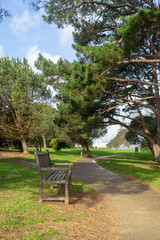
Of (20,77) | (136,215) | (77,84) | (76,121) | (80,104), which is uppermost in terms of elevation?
(20,77)

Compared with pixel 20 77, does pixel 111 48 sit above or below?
below

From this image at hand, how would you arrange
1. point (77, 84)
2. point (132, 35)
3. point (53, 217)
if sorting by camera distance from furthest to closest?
1. point (77, 84)
2. point (132, 35)
3. point (53, 217)

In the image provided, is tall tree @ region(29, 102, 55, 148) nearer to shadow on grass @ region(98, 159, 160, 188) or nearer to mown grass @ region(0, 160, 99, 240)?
shadow on grass @ region(98, 159, 160, 188)

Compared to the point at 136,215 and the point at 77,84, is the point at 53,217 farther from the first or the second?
the point at 77,84

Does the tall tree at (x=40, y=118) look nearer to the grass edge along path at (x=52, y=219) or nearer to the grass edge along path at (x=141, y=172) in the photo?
the grass edge along path at (x=141, y=172)

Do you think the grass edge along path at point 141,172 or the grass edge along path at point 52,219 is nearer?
the grass edge along path at point 52,219

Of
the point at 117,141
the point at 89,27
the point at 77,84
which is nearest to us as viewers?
the point at 77,84

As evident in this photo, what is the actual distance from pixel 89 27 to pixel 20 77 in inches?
496

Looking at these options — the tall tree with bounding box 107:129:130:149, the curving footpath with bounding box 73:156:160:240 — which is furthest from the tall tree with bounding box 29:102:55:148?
the tall tree with bounding box 107:129:130:149

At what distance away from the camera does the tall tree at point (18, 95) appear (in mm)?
23406

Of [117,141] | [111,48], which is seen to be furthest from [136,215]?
[117,141]

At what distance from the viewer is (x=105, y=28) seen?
15016 mm

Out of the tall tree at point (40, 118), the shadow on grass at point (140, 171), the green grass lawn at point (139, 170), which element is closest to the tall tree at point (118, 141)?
the tall tree at point (40, 118)

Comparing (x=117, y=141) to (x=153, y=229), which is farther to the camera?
(x=117, y=141)
